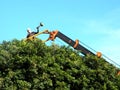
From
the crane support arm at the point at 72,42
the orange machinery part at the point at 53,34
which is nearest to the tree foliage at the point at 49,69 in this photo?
→ the orange machinery part at the point at 53,34

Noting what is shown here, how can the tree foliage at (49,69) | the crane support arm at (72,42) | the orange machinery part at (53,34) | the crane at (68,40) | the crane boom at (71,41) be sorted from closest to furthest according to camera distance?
the tree foliage at (49,69) < the orange machinery part at (53,34) < the crane at (68,40) < the crane boom at (71,41) < the crane support arm at (72,42)

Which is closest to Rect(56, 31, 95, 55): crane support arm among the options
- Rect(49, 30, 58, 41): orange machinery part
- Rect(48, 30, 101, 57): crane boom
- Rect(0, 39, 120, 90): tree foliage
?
Rect(48, 30, 101, 57): crane boom

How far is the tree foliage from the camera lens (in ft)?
58.1

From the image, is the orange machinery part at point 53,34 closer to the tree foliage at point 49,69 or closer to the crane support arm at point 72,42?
the crane support arm at point 72,42

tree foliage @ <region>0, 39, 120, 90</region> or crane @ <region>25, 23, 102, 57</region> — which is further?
crane @ <region>25, 23, 102, 57</region>

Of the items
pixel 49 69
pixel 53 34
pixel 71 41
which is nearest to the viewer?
pixel 49 69

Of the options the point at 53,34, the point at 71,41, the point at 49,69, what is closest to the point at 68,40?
the point at 71,41

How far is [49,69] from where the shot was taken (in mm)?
18312

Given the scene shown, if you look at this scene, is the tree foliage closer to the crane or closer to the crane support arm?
the crane

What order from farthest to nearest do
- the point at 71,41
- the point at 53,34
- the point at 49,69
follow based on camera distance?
the point at 71,41 < the point at 53,34 < the point at 49,69

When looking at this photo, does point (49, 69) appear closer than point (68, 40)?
Yes

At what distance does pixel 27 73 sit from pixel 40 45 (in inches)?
63.1

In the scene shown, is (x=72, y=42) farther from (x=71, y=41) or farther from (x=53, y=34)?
(x=53, y=34)

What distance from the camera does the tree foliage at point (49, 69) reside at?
17.7 meters
